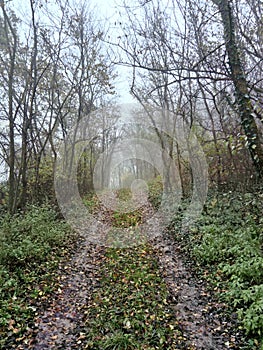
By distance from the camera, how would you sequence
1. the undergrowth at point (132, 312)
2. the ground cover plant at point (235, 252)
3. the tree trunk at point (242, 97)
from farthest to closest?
the tree trunk at point (242, 97) → the ground cover plant at point (235, 252) → the undergrowth at point (132, 312)

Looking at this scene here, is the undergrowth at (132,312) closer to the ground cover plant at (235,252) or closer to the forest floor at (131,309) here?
the forest floor at (131,309)

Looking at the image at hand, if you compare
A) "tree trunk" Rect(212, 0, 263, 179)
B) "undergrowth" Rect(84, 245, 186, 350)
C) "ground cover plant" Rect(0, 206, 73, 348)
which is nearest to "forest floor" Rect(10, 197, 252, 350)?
"undergrowth" Rect(84, 245, 186, 350)

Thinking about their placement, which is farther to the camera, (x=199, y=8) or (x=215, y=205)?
(x=215, y=205)

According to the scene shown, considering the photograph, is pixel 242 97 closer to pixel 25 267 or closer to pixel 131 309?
Answer: pixel 131 309

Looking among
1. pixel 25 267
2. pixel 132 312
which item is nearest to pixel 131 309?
pixel 132 312

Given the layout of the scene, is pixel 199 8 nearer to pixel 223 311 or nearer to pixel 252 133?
pixel 252 133

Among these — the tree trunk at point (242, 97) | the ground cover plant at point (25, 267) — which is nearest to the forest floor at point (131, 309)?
the ground cover plant at point (25, 267)

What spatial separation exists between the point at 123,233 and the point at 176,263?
3.24 metres

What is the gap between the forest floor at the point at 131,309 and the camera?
3898 mm

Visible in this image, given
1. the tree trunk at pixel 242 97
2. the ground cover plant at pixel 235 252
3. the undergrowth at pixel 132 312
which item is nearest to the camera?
the undergrowth at pixel 132 312

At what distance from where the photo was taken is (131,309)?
4.68m

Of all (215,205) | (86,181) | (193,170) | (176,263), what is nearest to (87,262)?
(176,263)

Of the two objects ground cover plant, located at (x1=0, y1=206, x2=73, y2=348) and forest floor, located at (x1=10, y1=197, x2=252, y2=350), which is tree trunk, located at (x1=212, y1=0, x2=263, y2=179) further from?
ground cover plant, located at (x1=0, y1=206, x2=73, y2=348)

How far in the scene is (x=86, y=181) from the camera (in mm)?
21578
